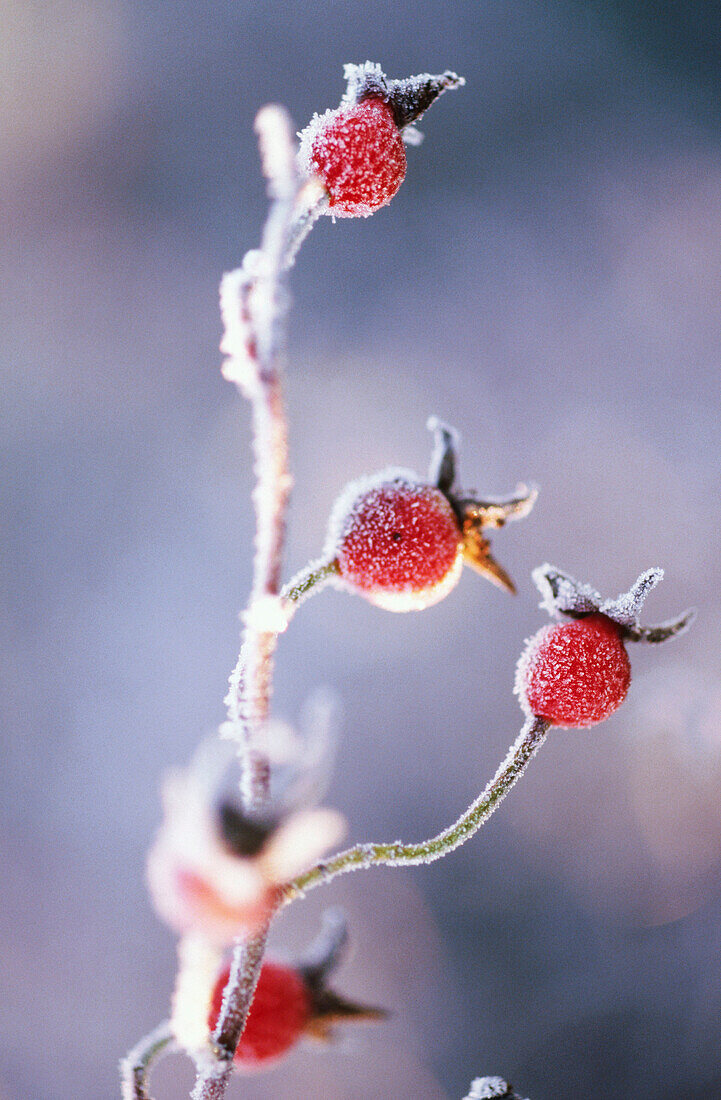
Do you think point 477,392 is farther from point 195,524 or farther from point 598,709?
point 598,709

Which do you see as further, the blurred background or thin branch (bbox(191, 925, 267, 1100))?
the blurred background

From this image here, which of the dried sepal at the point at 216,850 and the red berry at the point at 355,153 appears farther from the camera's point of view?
the red berry at the point at 355,153

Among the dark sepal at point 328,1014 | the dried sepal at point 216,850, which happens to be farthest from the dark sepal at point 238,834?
the dark sepal at point 328,1014

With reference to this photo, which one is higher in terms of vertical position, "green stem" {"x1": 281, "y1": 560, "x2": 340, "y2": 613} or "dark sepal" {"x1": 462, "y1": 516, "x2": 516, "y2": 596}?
"dark sepal" {"x1": 462, "y1": 516, "x2": 516, "y2": 596}

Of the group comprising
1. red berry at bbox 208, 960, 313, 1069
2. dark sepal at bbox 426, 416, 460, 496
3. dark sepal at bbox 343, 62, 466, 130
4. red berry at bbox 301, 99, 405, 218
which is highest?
dark sepal at bbox 343, 62, 466, 130

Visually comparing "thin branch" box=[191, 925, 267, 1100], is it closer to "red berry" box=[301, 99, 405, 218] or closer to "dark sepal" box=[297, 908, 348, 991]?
"dark sepal" box=[297, 908, 348, 991]

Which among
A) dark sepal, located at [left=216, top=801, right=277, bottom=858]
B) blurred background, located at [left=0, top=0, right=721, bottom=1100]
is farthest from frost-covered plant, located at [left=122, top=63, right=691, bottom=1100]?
blurred background, located at [left=0, top=0, right=721, bottom=1100]

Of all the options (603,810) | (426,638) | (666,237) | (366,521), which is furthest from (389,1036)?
(666,237)

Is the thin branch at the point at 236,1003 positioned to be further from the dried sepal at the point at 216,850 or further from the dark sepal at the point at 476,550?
the dark sepal at the point at 476,550
